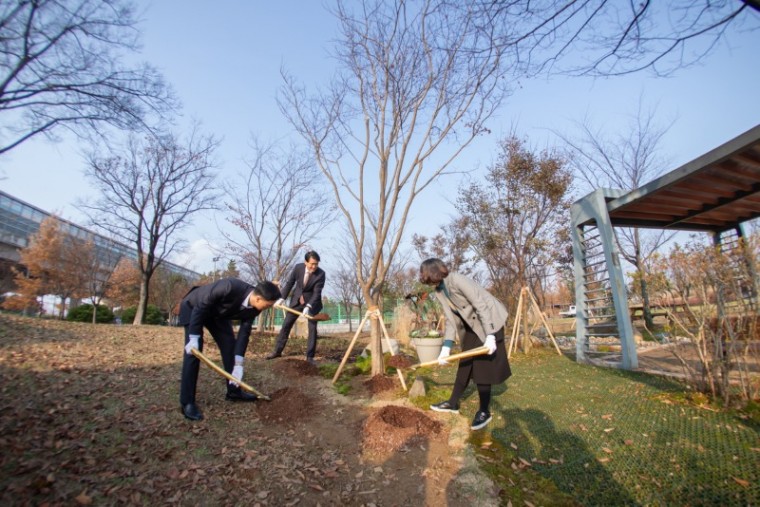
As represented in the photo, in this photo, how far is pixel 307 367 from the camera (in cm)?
555

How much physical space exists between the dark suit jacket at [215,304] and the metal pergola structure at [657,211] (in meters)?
5.77

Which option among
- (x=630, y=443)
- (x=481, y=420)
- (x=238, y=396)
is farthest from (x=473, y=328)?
(x=238, y=396)

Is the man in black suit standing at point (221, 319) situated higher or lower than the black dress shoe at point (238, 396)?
higher

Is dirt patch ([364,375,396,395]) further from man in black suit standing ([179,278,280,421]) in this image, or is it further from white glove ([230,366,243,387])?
white glove ([230,366,243,387])

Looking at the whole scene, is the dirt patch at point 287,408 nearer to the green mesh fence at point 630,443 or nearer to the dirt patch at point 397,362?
the green mesh fence at point 630,443

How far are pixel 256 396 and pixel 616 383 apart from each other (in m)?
4.67

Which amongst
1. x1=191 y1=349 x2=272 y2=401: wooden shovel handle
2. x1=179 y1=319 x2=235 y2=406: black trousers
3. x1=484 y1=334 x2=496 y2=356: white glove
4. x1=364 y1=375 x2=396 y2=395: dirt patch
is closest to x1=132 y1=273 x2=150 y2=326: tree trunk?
x1=179 y1=319 x2=235 y2=406: black trousers

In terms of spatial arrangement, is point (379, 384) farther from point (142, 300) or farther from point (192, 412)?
point (142, 300)

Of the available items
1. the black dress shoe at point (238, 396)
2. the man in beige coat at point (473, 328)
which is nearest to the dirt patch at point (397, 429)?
the man in beige coat at point (473, 328)

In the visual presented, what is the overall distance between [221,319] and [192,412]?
94 centimetres

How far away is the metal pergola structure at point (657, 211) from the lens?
5.27 metres

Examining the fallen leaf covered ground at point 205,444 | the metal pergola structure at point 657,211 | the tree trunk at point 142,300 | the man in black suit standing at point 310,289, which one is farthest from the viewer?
the tree trunk at point 142,300

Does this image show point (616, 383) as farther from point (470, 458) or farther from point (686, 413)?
point (470, 458)

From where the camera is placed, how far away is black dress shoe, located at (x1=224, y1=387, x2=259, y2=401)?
13.6 feet
